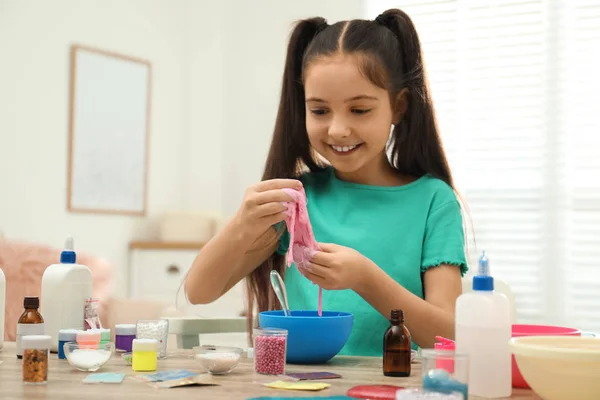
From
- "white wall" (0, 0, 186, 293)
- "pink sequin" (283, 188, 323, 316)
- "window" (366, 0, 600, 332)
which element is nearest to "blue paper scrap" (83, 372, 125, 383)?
"pink sequin" (283, 188, 323, 316)

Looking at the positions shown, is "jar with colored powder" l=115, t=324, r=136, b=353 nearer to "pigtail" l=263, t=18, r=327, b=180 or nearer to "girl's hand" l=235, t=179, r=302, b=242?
"girl's hand" l=235, t=179, r=302, b=242

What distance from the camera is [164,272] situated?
4102 millimetres

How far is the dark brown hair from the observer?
173cm

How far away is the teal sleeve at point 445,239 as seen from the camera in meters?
1.66

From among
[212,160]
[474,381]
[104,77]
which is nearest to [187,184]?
[212,160]

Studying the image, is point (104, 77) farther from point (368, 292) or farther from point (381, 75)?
point (368, 292)

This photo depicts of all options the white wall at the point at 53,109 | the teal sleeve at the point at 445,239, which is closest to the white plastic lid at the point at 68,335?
the teal sleeve at the point at 445,239

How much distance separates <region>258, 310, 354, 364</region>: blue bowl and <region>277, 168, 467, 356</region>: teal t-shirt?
1.10 feet

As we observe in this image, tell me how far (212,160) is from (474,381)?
360 cm

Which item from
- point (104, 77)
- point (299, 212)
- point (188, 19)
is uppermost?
point (188, 19)

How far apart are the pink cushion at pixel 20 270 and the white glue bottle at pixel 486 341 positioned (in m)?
2.08

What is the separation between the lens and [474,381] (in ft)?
3.41

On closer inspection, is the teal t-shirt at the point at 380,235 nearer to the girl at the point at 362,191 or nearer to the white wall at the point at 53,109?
the girl at the point at 362,191

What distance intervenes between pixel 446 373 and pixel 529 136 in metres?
3.20
